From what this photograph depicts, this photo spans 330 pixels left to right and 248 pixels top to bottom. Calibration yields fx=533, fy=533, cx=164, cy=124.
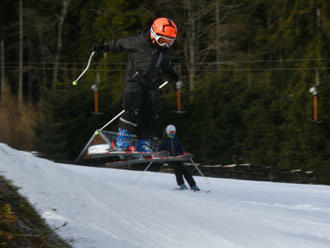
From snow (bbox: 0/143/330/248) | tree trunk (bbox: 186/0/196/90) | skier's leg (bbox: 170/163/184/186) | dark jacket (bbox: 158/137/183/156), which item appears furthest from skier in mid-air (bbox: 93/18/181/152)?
tree trunk (bbox: 186/0/196/90)

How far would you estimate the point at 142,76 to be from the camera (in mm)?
8539

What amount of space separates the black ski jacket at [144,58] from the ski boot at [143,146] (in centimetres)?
99

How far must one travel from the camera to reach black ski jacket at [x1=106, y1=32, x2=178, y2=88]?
8.44 metres

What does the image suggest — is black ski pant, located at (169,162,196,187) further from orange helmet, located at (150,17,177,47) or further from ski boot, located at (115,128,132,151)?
orange helmet, located at (150,17,177,47)

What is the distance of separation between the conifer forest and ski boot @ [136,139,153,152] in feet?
16.0

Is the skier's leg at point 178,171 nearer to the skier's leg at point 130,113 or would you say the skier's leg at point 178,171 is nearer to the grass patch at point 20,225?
the skier's leg at point 130,113

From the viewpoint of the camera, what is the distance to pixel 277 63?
20.4 meters

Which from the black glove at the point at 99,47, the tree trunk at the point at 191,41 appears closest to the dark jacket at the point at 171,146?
the black glove at the point at 99,47

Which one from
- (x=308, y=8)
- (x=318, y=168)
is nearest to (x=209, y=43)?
(x=308, y=8)

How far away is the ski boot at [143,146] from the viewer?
8.93 m

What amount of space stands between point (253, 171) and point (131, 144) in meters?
8.93

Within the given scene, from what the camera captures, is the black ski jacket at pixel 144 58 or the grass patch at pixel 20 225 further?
the black ski jacket at pixel 144 58

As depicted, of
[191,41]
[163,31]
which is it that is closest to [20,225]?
[163,31]

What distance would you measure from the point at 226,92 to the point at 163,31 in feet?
34.4
